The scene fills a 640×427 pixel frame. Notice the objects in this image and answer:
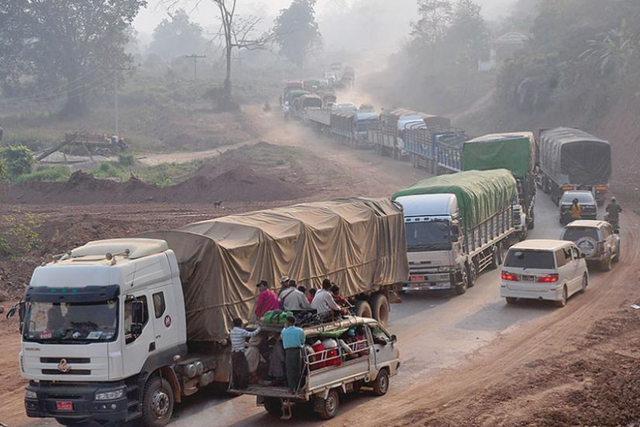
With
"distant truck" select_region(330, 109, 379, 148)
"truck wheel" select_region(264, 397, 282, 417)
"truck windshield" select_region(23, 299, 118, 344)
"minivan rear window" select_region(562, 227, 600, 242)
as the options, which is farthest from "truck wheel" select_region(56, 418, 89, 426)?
"distant truck" select_region(330, 109, 379, 148)

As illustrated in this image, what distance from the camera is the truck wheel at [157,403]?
45.3 feet

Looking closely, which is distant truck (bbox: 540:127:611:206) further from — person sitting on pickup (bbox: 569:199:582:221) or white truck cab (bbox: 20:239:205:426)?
white truck cab (bbox: 20:239:205:426)

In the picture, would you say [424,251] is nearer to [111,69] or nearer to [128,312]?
[128,312]

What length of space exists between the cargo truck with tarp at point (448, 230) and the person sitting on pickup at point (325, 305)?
33.2 feet

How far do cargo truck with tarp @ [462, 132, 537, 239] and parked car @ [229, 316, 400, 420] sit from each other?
73.2ft

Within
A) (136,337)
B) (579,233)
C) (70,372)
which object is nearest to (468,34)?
(579,233)

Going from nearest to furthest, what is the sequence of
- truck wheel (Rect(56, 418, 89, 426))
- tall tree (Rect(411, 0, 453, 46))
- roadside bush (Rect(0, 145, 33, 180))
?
truck wheel (Rect(56, 418, 89, 426)) < roadside bush (Rect(0, 145, 33, 180)) < tall tree (Rect(411, 0, 453, 46))

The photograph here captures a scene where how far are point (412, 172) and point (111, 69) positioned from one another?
47.7 meters

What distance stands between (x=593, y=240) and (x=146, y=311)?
61.1 ft

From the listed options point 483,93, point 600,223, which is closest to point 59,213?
point 600,223

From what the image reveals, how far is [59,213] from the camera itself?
40.9 m

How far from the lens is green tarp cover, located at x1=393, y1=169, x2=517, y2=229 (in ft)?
88.1

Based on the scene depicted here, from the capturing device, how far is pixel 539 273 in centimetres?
2369

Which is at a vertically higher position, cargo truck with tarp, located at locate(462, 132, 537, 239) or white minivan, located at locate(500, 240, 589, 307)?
cargo truck with tarp, located at locate(462, 132, 537, 239)
